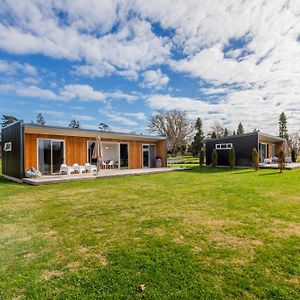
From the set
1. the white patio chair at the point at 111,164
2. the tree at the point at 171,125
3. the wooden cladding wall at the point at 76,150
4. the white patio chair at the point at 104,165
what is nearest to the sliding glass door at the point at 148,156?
the wooden cladding wall at the point at 76,150

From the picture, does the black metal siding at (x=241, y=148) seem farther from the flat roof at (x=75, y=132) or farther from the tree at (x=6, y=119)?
the tree at (x=6, y=119)

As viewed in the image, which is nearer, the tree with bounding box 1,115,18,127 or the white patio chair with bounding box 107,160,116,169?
the white patio chair with bounding box 107,160,116,169

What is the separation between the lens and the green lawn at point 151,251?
2400 millimetres

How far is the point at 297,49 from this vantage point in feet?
33.3

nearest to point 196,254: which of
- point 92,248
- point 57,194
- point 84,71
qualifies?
point 92,248

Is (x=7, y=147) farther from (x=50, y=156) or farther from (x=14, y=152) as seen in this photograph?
(x=50, y=156)

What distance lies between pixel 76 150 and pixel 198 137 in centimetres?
3243

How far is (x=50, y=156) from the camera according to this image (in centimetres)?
1355

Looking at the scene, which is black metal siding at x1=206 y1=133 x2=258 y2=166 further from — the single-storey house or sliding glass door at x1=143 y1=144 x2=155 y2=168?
the single-storey house

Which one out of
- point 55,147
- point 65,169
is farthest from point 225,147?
point 55,147

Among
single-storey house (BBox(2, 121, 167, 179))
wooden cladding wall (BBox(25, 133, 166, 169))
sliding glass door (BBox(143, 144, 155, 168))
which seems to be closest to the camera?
single-storey house (BBox(2, 121, 167, 179))

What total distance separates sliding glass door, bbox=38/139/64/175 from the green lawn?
25.1 ft

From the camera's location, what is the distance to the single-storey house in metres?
11.9

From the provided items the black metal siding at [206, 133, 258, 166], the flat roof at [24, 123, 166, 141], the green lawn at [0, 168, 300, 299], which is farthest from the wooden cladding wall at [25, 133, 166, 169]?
the green lawn at [0, 168, 300, 299]
